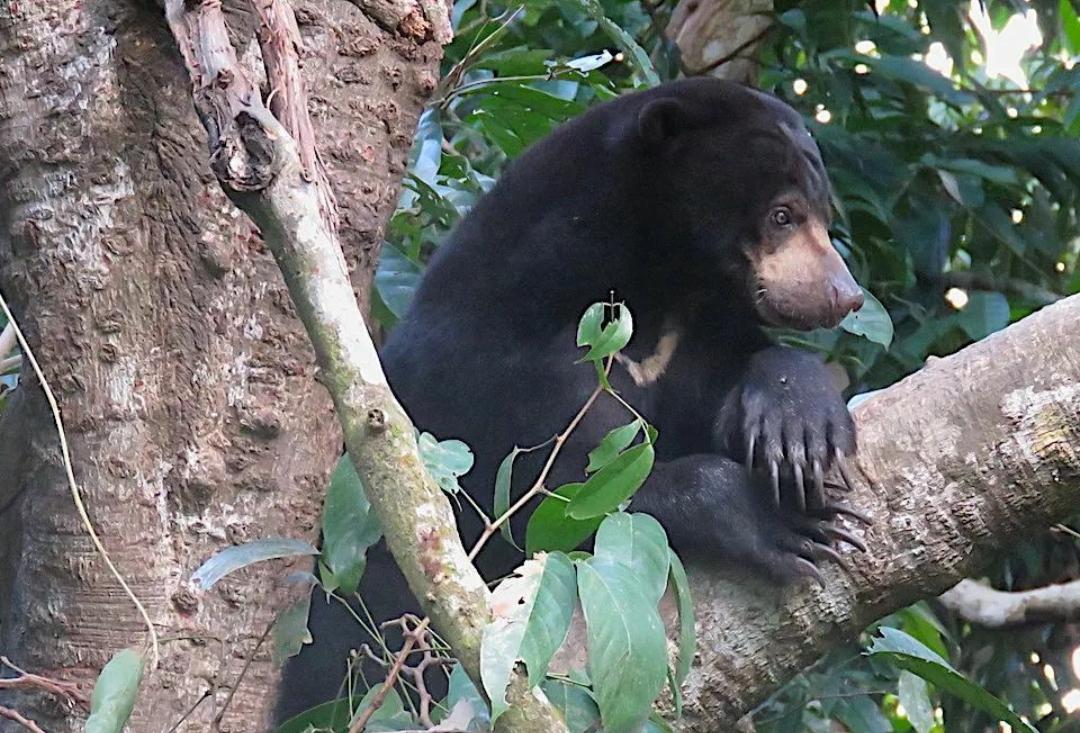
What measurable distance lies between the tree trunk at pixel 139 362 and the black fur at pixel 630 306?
1.97 ft

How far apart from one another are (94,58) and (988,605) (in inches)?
102

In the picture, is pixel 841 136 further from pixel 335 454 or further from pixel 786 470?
pixel 335 454

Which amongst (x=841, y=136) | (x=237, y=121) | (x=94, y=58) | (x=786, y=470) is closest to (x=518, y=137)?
(x=841, y=136)

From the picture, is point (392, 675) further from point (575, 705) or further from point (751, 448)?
point (751, 448)

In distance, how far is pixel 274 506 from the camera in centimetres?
167

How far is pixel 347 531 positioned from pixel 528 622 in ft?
1.01

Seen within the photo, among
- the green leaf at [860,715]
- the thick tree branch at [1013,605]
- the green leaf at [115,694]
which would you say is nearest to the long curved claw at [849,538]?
the green leaf at [115,694]

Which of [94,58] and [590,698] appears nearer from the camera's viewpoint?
[590,698]

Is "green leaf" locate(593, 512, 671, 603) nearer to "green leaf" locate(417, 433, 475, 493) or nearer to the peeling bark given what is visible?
"green leaf" locate(417, 433, 475, 493)

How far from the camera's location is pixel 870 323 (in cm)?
252

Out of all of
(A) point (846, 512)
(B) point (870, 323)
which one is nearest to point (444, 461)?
(A) point (846, 512)

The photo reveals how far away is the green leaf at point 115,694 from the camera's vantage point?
1228 mm

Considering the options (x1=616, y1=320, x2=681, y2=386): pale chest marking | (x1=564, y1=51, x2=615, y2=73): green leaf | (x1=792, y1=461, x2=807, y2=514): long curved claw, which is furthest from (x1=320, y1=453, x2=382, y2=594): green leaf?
(x1=564, y1=51, x2=615, y2=73): green leaf

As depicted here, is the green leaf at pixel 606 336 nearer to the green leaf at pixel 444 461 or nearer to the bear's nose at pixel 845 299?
the green leaf at pixel 444 461
